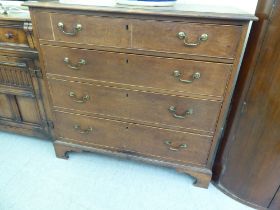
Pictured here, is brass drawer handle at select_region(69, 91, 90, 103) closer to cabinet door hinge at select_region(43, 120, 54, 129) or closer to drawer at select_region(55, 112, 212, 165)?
drawer at select_region(55, 112, 212, 165)

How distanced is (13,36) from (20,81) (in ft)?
0.97

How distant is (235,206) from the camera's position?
1312mm

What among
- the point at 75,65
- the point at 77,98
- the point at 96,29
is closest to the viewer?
the point at 96,29

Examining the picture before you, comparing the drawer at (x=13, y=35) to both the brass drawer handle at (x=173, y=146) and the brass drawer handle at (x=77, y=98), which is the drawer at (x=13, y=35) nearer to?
the brass drawer handle at (x=77, y=98)

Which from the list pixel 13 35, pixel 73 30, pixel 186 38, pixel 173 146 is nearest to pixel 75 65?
pixel 73 30

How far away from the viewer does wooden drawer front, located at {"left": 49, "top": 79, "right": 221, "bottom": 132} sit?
1.13 m

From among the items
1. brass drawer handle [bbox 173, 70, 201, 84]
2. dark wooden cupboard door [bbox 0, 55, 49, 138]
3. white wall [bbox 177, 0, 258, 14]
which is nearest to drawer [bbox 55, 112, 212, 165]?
dark wooden cupboard door [bbox 0, 55, 49, 138]

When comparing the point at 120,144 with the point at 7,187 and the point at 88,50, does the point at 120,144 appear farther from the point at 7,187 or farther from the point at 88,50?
the point at 7,187

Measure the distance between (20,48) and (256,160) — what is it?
1511 mm

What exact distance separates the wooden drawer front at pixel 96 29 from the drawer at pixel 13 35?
1.08 ft

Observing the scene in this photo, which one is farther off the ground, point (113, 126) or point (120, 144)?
point (113, 126)

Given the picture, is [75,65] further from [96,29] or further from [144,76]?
[144,76]

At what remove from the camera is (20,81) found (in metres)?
1.46

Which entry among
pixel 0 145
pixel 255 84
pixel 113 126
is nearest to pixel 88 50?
pixel 113 126
